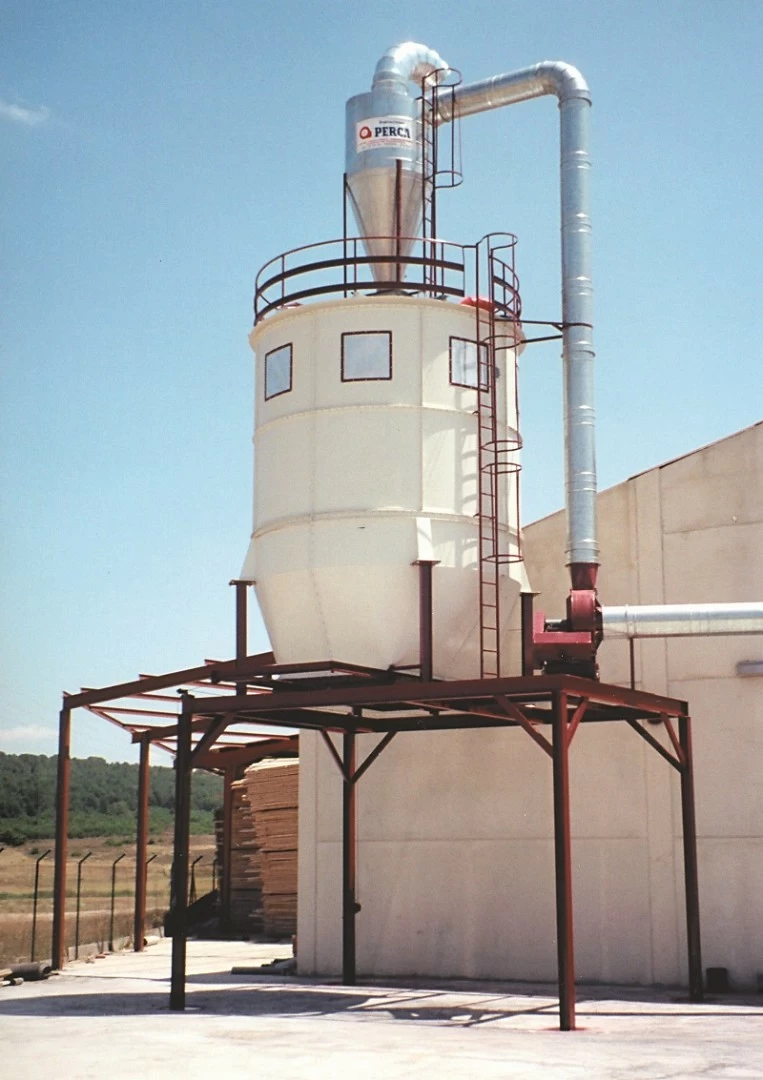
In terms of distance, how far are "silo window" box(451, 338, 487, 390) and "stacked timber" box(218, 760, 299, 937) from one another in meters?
12.6

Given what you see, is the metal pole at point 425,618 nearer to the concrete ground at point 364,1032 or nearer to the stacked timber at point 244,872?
the concrete ground at point 364,1032

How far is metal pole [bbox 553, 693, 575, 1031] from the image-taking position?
1616 cm

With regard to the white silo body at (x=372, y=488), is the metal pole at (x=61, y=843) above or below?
below

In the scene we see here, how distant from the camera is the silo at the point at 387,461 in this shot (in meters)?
19.4

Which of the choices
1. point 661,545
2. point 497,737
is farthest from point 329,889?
point 661,545

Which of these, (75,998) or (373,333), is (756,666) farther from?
(75,998)

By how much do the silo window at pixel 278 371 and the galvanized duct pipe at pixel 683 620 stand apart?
5749mm

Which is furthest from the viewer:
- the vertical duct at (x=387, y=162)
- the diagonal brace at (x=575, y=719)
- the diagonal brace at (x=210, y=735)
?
the vertical duct at (x=387, y=162)

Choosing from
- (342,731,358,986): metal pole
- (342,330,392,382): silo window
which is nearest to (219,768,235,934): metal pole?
(342,731,358,986): metal pole

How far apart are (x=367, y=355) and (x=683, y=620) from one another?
595 cm

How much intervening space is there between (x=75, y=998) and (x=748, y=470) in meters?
12.8

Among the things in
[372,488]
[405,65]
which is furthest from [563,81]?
[372,488]

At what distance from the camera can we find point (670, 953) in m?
20.9

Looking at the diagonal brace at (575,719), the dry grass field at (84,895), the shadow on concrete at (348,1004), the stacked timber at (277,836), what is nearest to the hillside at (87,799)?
the dry grass field at (84,895)
